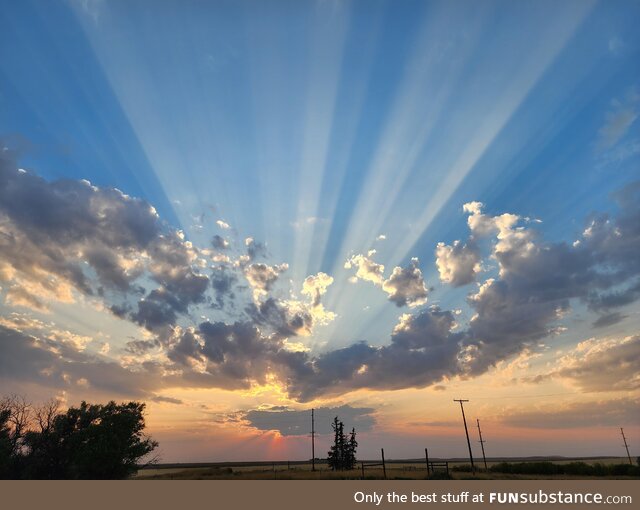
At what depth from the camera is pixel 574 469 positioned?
66.3 metres

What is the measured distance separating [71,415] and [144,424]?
10.4 m

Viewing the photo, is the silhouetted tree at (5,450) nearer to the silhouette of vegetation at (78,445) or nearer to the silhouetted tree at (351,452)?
the silhouette of vegetation at (78,445)

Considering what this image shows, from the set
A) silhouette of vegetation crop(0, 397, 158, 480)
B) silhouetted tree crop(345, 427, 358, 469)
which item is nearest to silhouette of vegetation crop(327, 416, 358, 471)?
silhouetted tree crop(345, 427, 358, 469)

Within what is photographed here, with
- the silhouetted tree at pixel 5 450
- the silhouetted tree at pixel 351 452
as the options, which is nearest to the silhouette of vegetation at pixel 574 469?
the silhouetted tree at pixel 351 452

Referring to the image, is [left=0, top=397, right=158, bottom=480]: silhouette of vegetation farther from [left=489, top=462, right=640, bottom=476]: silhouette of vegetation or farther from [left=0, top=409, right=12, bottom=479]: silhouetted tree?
[left=489, top=462, right=640, bottom=476]: silhouette of vegetation

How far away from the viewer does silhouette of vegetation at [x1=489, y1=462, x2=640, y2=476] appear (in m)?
61.0

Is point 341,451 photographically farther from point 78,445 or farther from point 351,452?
point 78,445

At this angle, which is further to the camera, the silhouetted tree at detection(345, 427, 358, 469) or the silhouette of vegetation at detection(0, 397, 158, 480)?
the silhouetted tree at detection(345, 427, 358, 469)

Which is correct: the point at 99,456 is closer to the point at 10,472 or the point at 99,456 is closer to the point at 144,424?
the point at 144,424

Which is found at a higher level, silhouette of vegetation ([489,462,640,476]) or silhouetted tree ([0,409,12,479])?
silhouetted tree ([0,409,12,479])

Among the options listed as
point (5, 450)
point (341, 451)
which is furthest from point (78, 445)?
point (341, 451)
